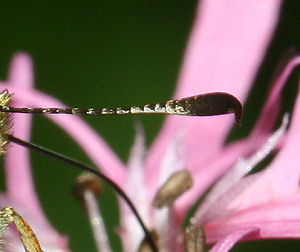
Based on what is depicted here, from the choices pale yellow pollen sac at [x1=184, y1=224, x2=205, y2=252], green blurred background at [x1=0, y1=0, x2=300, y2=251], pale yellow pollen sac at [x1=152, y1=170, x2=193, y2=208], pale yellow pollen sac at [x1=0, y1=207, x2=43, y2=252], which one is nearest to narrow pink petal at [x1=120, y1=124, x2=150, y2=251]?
pale yellow pollen sac at [x1=152, y1=170, x2=193, y2=208]

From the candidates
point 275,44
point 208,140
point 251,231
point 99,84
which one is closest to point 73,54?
point 99,84

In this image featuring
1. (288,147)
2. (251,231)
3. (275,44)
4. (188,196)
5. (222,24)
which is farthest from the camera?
Answer: (275,44)

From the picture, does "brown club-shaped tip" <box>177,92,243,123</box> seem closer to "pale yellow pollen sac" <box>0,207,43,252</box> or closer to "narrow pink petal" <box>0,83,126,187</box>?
"pale yellow pollen sac" <box>0,207,43,252</box>

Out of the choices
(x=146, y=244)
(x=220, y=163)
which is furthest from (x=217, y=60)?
(x=146, y=244)

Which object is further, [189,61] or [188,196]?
[189,61]

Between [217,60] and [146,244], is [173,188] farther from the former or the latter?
[217,60]

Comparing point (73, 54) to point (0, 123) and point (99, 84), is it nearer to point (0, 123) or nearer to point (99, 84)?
point (99, 84)
